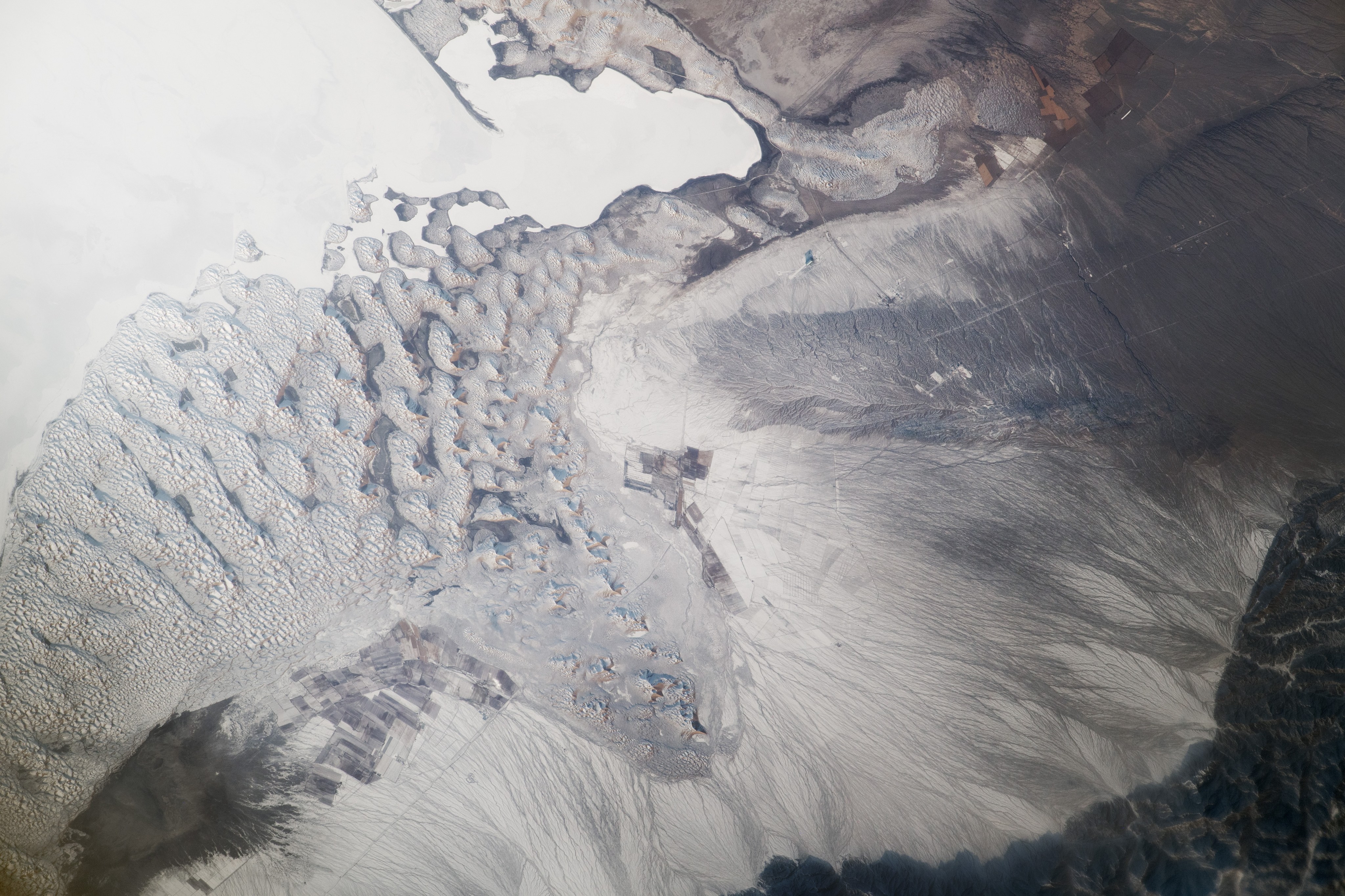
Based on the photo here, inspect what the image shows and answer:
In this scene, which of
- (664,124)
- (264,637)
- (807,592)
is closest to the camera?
(264,637)

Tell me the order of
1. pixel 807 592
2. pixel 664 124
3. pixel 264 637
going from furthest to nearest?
pixel 664 124
pixel 807 592
pixel 264 637

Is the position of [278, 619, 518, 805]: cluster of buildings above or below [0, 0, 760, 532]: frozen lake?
below

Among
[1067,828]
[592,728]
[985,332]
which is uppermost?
[985,332]

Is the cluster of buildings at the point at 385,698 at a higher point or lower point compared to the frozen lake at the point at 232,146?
lower

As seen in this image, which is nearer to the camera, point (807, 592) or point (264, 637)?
point (264, 637)

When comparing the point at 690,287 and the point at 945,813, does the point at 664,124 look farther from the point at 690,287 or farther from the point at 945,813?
the point at 945,813

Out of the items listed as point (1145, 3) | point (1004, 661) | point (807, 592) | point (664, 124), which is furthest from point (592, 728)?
point (1145, 3)

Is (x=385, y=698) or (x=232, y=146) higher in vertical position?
(x=232, y=146)

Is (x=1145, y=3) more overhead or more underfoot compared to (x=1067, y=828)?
more overhead
